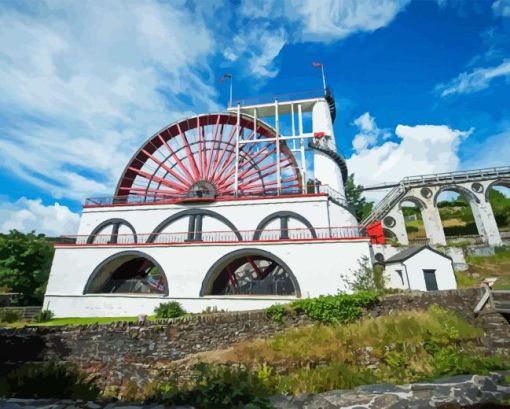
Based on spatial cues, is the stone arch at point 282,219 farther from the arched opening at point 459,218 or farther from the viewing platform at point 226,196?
the arched opening at point 459,218

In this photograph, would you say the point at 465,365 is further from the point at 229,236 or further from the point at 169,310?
the point at 229,236

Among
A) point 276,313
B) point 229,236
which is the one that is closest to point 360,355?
point 276,313

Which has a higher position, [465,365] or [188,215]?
[188,215]

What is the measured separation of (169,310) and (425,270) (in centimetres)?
1543

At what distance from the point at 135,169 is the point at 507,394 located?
2954 cm

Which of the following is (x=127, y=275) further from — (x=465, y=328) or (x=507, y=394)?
(x=507, y=394)

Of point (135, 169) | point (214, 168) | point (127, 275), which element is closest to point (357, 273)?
point (214, 168)

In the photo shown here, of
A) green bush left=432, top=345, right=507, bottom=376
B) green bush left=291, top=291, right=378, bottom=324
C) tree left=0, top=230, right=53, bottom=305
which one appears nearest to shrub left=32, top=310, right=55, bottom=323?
tree left=0, top=230, right=53, bottom=305

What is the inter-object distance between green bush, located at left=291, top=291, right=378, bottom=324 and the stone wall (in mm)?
1994

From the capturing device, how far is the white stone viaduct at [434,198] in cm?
2694

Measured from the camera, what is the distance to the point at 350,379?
6820 millimetres

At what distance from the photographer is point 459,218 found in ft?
123

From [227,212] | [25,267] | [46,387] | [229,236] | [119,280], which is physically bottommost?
[46,387]

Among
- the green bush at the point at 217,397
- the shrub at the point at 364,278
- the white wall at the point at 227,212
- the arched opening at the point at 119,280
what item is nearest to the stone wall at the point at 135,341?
the shrub at the point at 364,278
